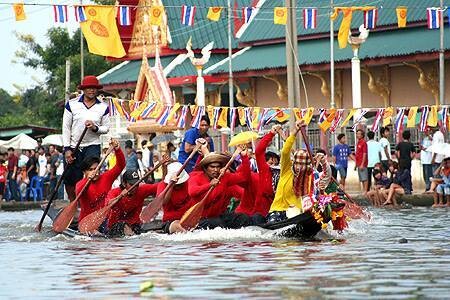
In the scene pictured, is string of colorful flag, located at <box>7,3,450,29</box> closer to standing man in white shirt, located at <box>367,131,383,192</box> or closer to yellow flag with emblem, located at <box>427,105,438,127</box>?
yellow flag with emblem, located at <box>427,105,438,127</box>

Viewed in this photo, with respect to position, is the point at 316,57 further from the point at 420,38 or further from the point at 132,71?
the point at 132,71

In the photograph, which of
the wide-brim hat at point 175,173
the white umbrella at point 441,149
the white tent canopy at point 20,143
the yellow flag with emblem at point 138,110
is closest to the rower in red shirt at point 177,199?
the wide-brim hat at point 175,173

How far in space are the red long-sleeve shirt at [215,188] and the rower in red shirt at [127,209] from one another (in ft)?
3.57

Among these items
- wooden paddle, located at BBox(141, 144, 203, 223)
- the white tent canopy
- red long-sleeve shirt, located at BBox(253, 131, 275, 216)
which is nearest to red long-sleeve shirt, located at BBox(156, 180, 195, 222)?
wooden paddle, located at BBox(141, 144, 203, 223)

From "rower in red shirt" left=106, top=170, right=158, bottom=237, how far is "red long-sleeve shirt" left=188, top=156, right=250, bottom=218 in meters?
1.09

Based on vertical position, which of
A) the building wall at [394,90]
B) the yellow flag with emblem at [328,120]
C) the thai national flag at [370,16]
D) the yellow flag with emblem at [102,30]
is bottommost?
the yellow flag with emblem at [328,120]

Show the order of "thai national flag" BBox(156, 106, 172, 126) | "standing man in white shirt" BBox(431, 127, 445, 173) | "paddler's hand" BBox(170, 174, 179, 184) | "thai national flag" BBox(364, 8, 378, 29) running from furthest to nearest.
Result: "thai national flag" BBox(156, 106, 172, 126) < "thai national flag" BBox(364, 8, 378, 29) < "standing man in white shirt" BBox(431, 127, 445, 173) < "paddler's hand" BBox(170, 174, 179, 184)

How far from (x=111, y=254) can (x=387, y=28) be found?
25.2 m

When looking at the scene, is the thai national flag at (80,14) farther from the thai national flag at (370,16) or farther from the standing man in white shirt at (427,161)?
the standing man in white shirt at (427,161)

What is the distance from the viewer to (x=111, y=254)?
1659 cm

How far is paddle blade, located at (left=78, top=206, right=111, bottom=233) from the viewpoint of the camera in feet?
64.8

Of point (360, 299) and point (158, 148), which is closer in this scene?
point (360, 299)

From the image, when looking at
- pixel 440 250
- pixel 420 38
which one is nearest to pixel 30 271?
pixel 440 250

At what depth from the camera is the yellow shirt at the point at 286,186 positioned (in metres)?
18.4
